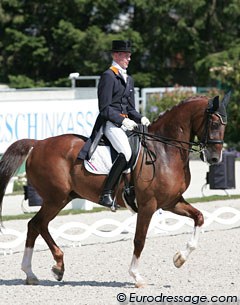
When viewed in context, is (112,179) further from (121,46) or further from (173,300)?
(173,300)

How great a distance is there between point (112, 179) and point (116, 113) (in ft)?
2.32

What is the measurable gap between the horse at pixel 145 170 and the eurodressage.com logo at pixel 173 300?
0.64 meters

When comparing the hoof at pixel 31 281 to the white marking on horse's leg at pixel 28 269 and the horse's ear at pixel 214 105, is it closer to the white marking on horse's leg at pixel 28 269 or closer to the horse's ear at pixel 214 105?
the white marking on horse's leg at pixel 28 269

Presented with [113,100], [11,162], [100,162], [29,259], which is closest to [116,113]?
[113,100]

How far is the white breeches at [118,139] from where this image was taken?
28.9 ft

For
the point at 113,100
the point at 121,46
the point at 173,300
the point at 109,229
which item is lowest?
the point at 109,229

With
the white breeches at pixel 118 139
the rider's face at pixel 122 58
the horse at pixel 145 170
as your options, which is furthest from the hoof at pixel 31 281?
the rider's face at pixel 122 58

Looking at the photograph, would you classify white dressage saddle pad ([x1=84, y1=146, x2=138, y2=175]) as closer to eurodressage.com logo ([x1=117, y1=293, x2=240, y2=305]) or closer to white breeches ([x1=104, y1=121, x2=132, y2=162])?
white breeches ([x1=104, y1=121, x2=132, y2=162])

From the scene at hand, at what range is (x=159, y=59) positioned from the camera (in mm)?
34969

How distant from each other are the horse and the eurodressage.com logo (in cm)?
64

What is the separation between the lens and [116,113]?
8.84m

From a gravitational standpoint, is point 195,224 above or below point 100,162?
below

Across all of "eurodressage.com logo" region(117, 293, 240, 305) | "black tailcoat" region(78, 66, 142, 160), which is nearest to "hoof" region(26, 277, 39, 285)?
"eurodressage.com logo" region(117, 293, 240, 305)

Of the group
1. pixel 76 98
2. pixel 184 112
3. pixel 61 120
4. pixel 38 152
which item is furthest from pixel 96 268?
pixel 76 98
